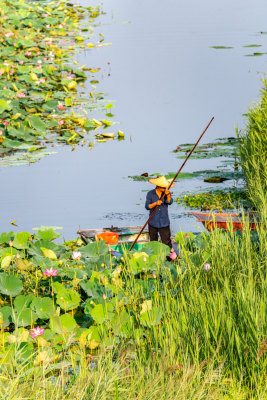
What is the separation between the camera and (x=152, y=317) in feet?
19.1

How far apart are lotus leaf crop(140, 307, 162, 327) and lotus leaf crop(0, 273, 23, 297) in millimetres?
1351

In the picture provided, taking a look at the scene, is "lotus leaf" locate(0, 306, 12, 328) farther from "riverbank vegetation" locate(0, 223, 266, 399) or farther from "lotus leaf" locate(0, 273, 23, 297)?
"lotus leaf" locate(0, 273, 23, 297)

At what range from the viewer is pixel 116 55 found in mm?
27594

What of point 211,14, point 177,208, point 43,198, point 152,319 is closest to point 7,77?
point 43,198

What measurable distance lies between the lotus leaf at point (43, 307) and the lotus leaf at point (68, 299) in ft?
0.36

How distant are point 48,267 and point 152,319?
61.7 inches

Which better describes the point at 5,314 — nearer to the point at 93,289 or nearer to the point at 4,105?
the point at 93,289

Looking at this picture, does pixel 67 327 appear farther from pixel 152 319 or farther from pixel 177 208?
pixel 177 208

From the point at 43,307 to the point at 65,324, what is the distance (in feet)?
1.04

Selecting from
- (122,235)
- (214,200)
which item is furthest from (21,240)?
(214,200)

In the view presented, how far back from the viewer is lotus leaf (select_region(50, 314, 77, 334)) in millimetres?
6121

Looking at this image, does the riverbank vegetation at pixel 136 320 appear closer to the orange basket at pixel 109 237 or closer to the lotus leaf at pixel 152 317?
the lotus leaf at pixel 152 317

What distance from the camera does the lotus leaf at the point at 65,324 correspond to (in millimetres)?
6121

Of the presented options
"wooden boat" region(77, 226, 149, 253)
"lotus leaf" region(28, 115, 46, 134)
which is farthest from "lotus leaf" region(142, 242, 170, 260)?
"lotus leaf" region(28, 115, 46, 134)
